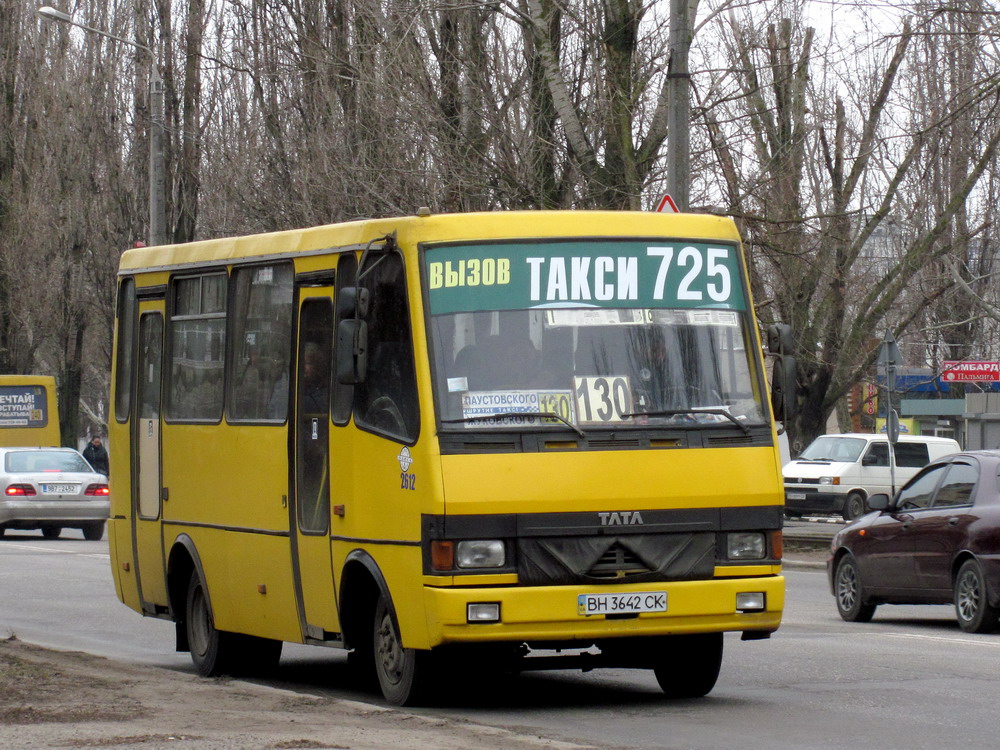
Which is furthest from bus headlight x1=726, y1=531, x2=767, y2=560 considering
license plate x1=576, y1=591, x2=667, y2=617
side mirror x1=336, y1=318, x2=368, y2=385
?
side mirror x1=336, y1=318, x2=368, y2=385

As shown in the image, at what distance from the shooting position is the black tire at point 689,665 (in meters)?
10.2

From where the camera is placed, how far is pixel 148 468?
12.9 metres

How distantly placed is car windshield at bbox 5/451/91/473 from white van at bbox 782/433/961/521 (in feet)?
44.1

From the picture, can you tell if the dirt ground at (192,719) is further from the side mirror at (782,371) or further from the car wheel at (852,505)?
the car wheel at (852,505)

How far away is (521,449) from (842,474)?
27961 mm

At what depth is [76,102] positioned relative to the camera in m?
47.5

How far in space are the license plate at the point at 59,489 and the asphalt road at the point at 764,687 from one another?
11.7 metres

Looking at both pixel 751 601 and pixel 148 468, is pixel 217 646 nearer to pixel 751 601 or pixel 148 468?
pixel 148 468

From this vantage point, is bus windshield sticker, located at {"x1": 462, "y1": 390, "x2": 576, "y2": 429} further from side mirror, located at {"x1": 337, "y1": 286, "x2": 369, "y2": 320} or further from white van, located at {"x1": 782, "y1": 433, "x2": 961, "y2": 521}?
white van, located at {"x1": 782, "y1": 433, "x2": 961, "y2": 521}

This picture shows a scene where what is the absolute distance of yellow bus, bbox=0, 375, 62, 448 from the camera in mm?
41344

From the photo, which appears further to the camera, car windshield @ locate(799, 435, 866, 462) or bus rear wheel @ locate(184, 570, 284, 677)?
car windshield @ locate(799, 435, 866, 462)

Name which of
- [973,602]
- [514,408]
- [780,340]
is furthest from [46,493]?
[514,408]

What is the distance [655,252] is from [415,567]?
214 cm

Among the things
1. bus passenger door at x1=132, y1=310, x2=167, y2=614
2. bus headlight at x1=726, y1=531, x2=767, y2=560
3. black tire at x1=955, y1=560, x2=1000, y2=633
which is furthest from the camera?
black tire at x1=955, y1=560, x2=1000, y2=633
